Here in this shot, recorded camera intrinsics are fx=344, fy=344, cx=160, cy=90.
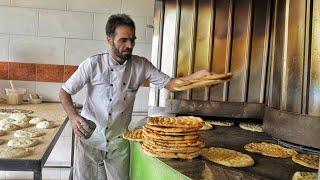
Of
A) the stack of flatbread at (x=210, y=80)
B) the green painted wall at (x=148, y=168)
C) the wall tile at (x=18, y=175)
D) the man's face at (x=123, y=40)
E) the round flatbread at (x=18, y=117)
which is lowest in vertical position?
the wall tile at (x=18, y=175)

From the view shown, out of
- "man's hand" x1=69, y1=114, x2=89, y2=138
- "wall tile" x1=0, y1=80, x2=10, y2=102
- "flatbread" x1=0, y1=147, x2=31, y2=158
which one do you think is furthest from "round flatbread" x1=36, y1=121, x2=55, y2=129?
"wall tile" x1=0, y1=80, x2=10, y2=102

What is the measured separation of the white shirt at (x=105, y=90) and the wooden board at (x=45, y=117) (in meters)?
0.40

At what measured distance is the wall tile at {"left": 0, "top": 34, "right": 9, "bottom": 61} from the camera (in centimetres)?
465

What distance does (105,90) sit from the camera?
3.29 meters

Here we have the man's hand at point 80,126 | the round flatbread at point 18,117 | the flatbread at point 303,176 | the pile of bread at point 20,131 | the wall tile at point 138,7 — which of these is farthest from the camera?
the wall tile at point 138,7

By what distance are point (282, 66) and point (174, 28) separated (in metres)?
1.45

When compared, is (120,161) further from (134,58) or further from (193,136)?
(193,136)

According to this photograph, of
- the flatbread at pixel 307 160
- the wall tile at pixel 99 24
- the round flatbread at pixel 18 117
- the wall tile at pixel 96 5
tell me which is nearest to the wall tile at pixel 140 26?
the wall tile at pixel 96 5

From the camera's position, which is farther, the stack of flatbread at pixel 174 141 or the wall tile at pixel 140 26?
the wall tile at pixel 140 26

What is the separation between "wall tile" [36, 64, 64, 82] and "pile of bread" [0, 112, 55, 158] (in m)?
0.99

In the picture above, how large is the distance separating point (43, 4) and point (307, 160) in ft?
12.6

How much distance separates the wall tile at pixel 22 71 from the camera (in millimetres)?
4699

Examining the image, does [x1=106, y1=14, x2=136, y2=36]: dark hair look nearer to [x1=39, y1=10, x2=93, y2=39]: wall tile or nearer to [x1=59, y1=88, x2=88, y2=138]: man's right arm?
[x1=59, y1=88, x2=88, y2=138]: man's right arm

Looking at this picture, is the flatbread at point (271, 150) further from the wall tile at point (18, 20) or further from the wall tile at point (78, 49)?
the wall tile at point (18, 20)
